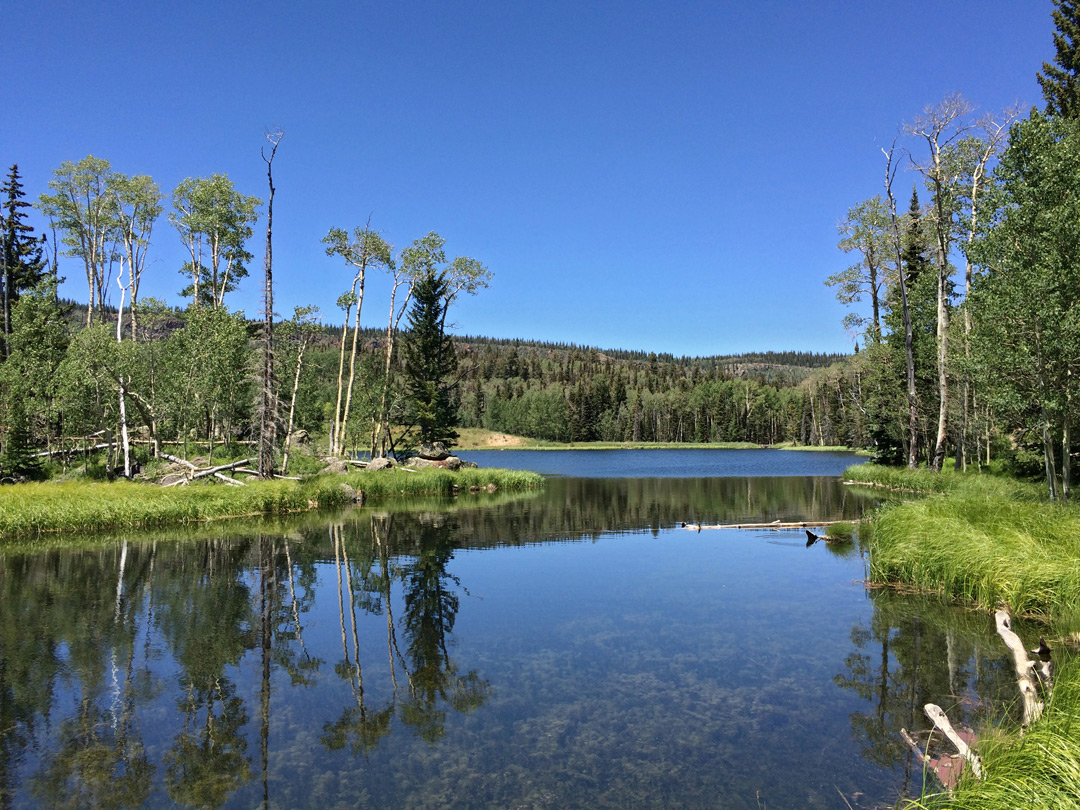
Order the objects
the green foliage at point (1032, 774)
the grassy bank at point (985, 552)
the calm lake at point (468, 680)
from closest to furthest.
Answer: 1. the green foliage at point (1032, 774)
2. the calm lake at point (468, 680)
3. the grassy bank at point (985, 552)

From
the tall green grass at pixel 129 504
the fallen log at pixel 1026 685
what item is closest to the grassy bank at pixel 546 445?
the tall green grass at pixel 129 504

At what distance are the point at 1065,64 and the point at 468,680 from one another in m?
34.7

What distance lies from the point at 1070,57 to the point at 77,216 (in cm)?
5366

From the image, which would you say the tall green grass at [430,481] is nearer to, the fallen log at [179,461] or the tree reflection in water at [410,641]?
the fallen log at [179,461]

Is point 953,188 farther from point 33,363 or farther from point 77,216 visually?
point 77,216

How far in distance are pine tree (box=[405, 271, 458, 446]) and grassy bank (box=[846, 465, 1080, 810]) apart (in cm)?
3370

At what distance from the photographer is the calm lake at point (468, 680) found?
681cm

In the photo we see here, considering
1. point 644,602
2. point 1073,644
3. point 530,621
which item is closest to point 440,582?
point 530,621

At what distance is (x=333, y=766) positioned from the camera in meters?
7.15

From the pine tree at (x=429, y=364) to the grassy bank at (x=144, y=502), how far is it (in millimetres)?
12730

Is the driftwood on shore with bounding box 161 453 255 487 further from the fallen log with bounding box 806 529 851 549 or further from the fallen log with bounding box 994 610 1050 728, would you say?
the fallen log with bounding box 994 610 1050 728

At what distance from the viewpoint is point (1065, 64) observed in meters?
26.8

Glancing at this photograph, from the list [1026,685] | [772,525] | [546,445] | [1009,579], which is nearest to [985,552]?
[1009,579]

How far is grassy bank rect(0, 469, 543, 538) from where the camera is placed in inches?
854
